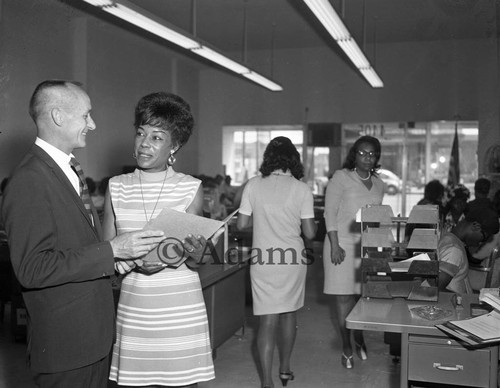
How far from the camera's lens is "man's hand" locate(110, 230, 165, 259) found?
4.73ft

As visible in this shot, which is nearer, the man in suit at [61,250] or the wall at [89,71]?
the man in suit at [61,250]

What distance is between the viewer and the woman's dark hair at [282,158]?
312cm

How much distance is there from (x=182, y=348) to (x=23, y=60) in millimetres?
5669

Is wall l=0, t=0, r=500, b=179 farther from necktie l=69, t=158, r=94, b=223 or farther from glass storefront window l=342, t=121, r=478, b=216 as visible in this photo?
necktie l=69, t=158, r=94, b=223

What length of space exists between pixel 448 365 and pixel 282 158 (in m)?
1.48

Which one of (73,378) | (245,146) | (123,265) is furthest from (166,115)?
(245,146)

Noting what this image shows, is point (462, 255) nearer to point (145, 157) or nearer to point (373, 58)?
point (145, 157)

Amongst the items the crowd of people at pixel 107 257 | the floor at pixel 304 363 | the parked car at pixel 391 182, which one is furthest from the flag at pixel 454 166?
the crowd of people at pixel 107 257

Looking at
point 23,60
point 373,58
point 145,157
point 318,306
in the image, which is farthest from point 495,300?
point 373,58

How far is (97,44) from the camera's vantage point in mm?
8172

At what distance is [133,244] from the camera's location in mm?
1443

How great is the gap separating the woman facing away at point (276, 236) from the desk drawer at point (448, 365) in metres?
1.07

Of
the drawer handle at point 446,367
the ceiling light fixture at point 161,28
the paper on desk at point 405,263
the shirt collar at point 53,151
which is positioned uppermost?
the ceiling light fixture at point 161,28

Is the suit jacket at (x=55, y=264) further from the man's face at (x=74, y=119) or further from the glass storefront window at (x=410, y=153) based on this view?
the glass storefront window at (x=410, y=153)
